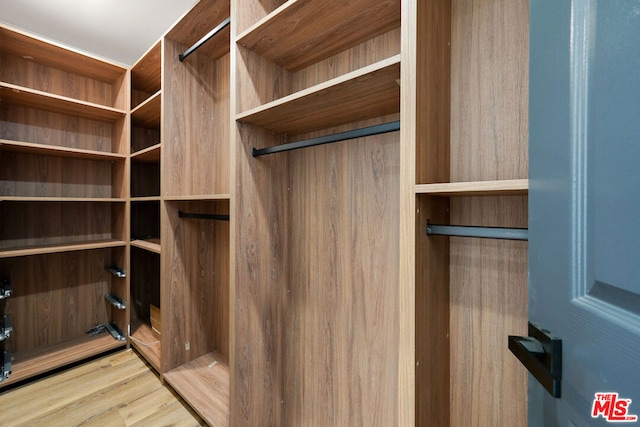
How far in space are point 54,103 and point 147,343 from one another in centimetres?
194

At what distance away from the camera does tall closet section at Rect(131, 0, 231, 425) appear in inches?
71.0

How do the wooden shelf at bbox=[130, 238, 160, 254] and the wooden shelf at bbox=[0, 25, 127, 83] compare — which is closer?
the wooden shelf at bbox=[0, 25, 127, 83]

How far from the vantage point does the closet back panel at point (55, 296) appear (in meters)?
2.12

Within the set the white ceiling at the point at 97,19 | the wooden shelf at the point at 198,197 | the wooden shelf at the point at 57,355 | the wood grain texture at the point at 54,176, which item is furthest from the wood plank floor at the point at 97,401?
the white ceiling at the point at 97,19

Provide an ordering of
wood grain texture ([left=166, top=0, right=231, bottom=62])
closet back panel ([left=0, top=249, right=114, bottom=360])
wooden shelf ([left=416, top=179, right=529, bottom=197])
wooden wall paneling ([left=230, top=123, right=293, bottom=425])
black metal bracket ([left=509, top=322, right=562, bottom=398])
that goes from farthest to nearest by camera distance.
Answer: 1. closet back panel ([left=0, top=249, right=114, bottom=360])
2. wood grain texture ([left=166, top=0, right=231, bottom=62])
3. wooden wall paneling ([left=230, top=123, right=293, bottom=425])
4. wooden shelf ([left=416, top=179, right=529, bottom=197])
5. black metal bracket ([left=509, top=322, right=562, bottom=398])

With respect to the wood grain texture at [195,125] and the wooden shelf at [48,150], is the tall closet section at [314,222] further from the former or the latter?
the wooden shelf at [48,150]

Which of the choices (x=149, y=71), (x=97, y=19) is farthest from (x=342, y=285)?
(x=97, y=19)

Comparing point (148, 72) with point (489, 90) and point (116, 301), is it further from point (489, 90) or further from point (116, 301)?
point (489, 90)

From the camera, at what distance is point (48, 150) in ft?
6.56

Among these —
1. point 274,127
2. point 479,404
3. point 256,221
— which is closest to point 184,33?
point 274,127

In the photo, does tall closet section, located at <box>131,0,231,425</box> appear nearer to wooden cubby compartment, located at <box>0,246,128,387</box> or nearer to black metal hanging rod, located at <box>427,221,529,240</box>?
wooden cubby compartment, located at <box>0,246,128,387</box>

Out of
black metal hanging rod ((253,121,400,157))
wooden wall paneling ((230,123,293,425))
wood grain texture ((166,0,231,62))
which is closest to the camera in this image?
→ black metal hanging rod ((253,121,400,157))

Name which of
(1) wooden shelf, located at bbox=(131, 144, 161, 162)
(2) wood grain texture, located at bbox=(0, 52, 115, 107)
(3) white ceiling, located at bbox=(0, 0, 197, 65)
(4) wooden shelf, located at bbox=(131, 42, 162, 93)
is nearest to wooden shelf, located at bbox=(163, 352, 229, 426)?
(1) wooden shelf, located at bbox=(131, 144, 161, 162)

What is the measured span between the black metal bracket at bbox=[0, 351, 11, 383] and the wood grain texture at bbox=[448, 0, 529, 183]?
2.89m
